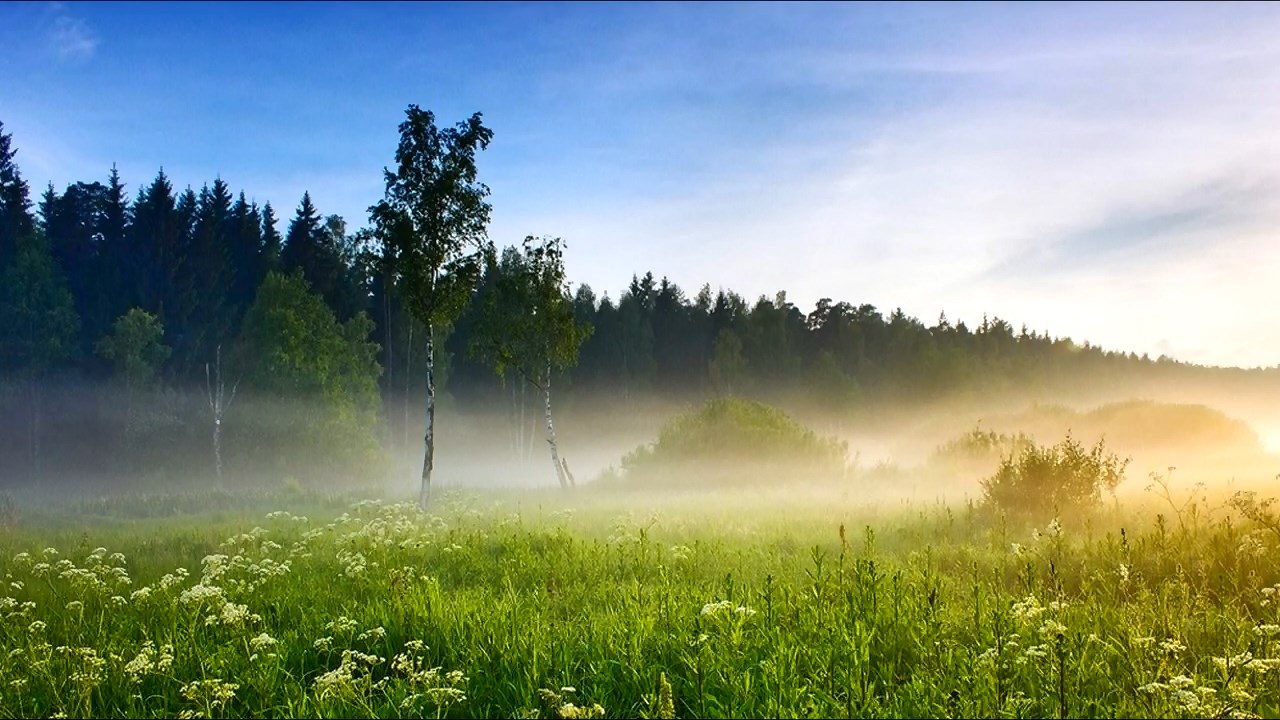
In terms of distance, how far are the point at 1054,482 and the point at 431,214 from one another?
61.9 ft

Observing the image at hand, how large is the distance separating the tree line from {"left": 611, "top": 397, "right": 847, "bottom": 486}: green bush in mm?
5248

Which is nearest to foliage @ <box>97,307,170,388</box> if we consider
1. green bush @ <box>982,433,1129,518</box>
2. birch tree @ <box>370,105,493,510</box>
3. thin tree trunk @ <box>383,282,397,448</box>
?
thin tree trunk @ <box>383,282,397,448</box>

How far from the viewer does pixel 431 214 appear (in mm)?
24109

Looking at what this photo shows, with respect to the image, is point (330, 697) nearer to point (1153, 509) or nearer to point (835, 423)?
point (1153, 509)

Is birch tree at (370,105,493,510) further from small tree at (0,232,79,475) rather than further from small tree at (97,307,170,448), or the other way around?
small tree at (0,232,79,475)

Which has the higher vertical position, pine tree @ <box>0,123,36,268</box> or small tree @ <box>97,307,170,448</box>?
pine tree @ <box>0,123,36,268</box>

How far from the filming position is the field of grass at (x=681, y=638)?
4.19m

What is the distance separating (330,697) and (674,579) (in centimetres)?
468

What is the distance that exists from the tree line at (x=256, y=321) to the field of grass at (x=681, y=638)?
53.7ft

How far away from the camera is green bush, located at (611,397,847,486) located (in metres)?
31.3

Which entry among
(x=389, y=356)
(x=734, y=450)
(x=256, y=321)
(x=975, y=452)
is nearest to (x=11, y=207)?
(x=256, y=321)

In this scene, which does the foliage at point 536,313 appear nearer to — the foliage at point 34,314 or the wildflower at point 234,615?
the wildflower at point 234,615

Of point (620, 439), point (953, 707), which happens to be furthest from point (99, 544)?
point (620, 439)

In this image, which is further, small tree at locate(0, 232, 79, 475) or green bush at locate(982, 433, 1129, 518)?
small tree at locate(0, 232, 79, 475)
